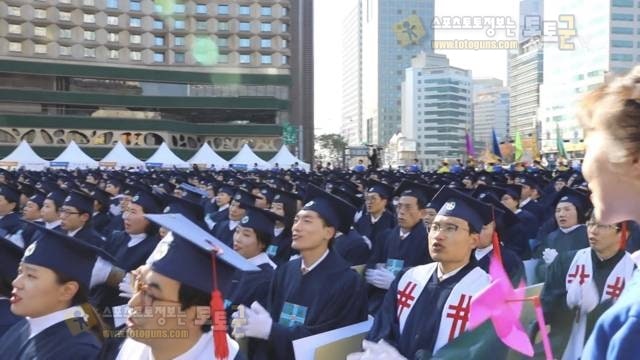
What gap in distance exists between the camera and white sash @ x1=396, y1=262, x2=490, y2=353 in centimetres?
334

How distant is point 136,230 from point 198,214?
0.86m

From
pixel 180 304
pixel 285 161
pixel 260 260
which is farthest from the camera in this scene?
pixel 285 161

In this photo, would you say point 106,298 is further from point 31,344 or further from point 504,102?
point 504,102

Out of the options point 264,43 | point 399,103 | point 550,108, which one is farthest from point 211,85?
point 399,103

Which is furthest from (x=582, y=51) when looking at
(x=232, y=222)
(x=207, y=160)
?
(x=232, y=222)

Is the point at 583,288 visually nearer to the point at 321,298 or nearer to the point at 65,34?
the point at 321,298

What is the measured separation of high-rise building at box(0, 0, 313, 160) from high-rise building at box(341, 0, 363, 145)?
81.5 m

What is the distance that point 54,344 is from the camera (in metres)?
2.84

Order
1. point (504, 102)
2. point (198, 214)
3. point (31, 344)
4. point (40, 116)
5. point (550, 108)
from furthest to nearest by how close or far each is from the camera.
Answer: point (504, 102), point (550, 108), point (40, 116), point (198, 214), point (31, 344)

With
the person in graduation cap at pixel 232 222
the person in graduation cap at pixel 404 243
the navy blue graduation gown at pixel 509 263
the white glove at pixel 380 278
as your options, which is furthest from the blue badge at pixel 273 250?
the navy blue graduation gown at pixel 509 263

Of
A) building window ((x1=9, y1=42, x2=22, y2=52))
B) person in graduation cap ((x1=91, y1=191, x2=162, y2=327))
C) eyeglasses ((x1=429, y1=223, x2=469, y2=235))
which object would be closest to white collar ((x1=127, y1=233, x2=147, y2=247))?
person in graduation cap ((x1=91, y1=191, x2=162, y2=327))

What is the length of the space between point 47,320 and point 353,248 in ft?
13.5

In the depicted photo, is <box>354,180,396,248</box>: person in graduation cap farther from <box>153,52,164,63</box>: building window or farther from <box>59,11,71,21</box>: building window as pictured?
<box>59,11,71,21</box>: building window

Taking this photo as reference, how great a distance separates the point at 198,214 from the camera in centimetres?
675
